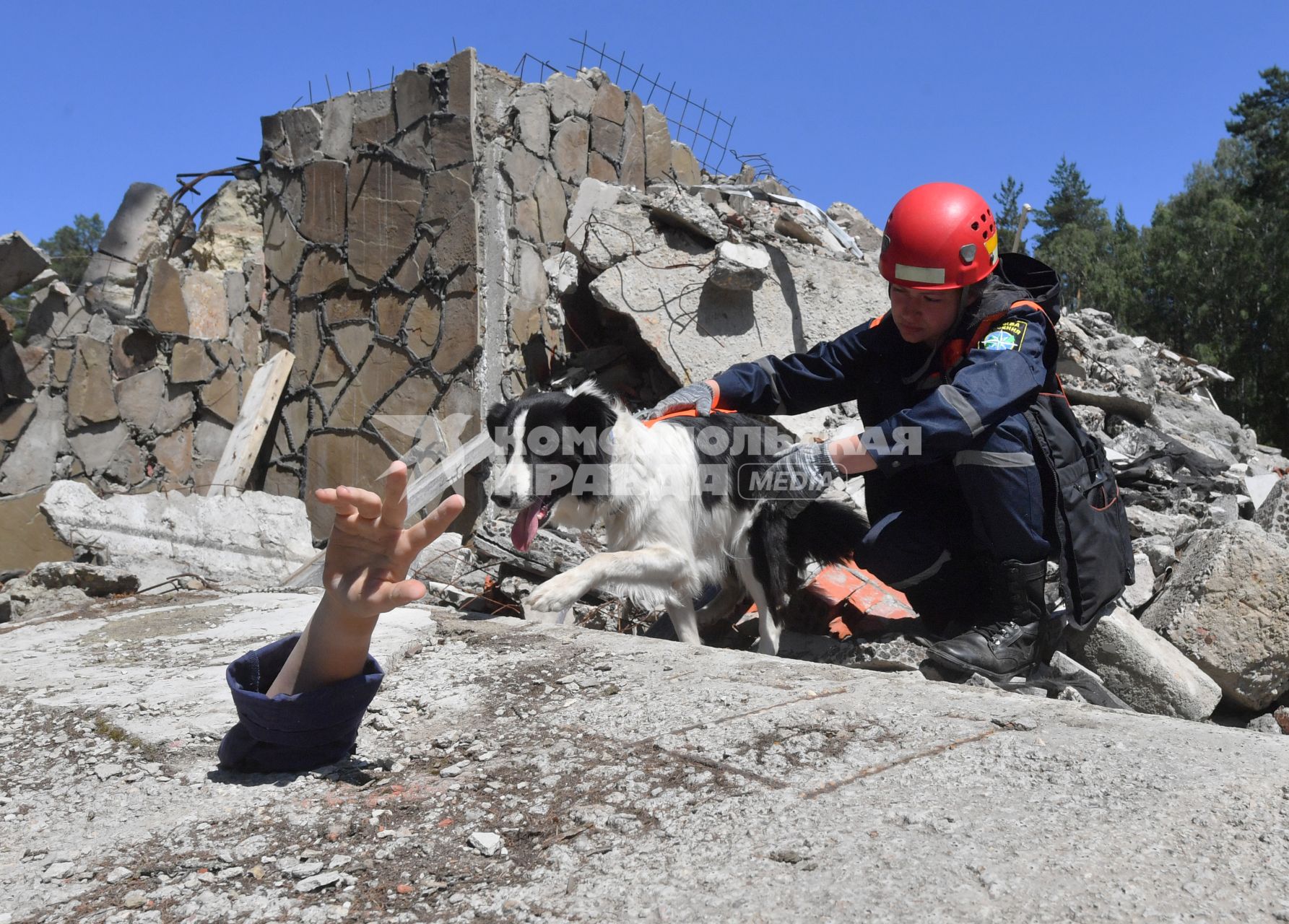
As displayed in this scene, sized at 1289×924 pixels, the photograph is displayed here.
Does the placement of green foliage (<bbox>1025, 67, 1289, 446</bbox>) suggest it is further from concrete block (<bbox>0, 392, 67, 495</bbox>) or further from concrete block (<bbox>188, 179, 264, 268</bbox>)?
concrete block (<bbox>0, 392, 67, 495</bbox>)

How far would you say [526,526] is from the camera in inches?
150

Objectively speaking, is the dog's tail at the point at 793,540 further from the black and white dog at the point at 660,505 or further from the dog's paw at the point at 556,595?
the dog's paw at the point at 556,595

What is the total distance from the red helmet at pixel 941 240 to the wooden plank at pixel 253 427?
5.90m

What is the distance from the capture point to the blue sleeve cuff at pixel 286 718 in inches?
80.0

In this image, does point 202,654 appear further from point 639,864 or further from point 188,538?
point 188,538

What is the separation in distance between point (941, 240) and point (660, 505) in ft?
4.86

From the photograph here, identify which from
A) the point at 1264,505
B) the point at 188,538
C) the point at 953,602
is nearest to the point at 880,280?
the point at 1264,505

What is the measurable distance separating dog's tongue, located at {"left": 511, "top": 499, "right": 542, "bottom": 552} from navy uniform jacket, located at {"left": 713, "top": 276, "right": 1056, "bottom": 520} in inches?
34.9

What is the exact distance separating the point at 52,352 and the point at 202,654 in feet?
22.2

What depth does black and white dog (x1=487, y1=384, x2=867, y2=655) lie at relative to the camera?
375cm

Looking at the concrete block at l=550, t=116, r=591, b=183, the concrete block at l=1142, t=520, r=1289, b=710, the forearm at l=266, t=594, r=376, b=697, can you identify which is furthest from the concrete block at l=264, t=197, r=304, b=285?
the concrete block at l=1142, t=520, r=1289, b=710

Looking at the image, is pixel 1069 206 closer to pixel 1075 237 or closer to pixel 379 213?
pixel 1075 237

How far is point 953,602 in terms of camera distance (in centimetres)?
374

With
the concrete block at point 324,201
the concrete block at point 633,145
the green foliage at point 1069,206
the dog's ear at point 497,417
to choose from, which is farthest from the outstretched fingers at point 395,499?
the green foliage at point 1069,206
